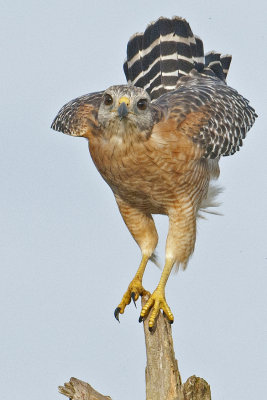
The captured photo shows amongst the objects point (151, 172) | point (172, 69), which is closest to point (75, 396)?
point (151, 172)

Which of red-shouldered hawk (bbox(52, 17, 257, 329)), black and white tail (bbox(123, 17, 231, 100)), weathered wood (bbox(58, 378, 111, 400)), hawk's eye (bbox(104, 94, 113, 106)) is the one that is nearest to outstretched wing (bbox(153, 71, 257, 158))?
red-shouldered hawk (bbox(52, 17, 257, 329))

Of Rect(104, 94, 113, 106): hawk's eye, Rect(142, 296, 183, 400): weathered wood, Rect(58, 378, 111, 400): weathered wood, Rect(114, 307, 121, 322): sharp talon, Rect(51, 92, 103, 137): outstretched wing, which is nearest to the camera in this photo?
Rect(58, 378, 111, 400): weathered wood

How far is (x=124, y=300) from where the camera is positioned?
10.1 metres

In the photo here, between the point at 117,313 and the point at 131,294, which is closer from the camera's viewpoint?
the point at 117,313

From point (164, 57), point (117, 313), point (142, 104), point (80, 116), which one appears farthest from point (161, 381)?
point (164, 57)

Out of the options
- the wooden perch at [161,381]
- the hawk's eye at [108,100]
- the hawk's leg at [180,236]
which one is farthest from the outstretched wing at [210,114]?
the wooden perch at [161,381]

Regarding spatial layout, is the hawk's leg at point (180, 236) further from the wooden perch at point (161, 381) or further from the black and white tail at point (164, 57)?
the black and white tail at point (164, 57)

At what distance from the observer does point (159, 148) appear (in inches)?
375

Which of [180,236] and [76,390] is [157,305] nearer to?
[180,236]

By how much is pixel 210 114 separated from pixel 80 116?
1.52 metres

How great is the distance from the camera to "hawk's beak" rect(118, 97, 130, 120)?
8.83 meters

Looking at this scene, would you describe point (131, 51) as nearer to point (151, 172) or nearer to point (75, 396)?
point (151, 172)

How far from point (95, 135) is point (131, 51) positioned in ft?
9.80

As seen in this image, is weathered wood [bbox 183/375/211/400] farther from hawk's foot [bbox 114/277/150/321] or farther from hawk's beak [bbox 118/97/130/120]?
hawk's beak [bbox 118/97/130/120]
